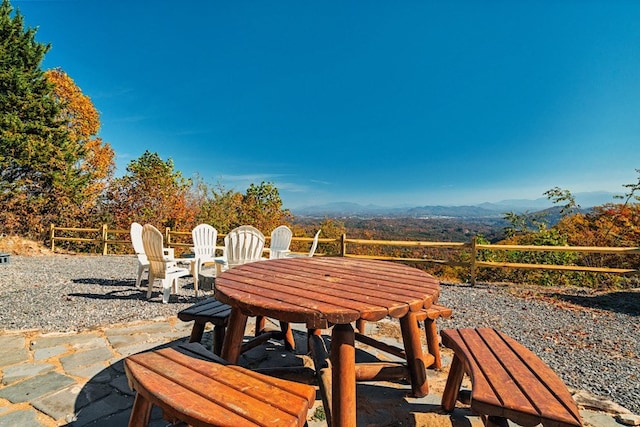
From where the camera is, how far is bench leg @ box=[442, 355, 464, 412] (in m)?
1.71

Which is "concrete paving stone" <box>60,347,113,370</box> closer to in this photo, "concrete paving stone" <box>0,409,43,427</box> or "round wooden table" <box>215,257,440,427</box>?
"concrete paving stone" <box>0,409,43,427</box>

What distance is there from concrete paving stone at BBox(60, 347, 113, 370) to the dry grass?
971 centimetres

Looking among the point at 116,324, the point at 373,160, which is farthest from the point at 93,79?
the point at 373,160

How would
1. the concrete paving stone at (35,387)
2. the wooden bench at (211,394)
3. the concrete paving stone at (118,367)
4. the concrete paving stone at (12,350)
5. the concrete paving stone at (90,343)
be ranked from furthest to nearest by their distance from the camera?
the concrete paving stone at (90,343)
the concrete paving stone at (12,350)
the concrete paving stone at (118,367)
the concrete paving stone at (35,387)
the wooden bench at (211,394)

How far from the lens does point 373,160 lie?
1227 inches

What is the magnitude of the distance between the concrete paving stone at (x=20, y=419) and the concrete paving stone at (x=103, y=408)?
184 millimetres

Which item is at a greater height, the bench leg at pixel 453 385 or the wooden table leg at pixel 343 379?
the wooden table leg at pixel 343 379

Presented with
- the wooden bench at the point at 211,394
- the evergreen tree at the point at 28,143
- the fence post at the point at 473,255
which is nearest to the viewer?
the wooden bench at the point at 211,394

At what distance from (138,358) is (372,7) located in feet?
36.7

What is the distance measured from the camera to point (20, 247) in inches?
369

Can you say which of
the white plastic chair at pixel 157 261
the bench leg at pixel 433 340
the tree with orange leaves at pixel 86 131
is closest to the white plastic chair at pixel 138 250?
the white plastic chair at pixel 157 261

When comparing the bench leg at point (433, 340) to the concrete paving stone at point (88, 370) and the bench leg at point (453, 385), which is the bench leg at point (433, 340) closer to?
the bench leg at point (453, 385)

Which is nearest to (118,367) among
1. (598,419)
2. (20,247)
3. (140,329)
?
(140,329)

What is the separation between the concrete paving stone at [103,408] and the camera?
64.4 inches
